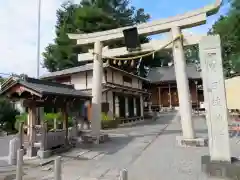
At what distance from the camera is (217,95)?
7141 mm

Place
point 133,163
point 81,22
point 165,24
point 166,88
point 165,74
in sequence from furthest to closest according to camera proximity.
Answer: point 165,74, point 166,88, point 81,22, point 165,24, point 133,163

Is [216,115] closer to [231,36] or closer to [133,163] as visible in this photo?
[133,163]

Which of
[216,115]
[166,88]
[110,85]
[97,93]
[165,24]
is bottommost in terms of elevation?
[216,115]

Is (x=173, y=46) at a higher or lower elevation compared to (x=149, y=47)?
lower

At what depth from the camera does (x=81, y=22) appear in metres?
33.3

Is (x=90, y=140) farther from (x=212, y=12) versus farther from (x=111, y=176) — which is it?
(x=212, y=12)

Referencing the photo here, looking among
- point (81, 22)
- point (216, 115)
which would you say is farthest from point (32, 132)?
point (81, 22)

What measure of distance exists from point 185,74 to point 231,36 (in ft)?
73.7

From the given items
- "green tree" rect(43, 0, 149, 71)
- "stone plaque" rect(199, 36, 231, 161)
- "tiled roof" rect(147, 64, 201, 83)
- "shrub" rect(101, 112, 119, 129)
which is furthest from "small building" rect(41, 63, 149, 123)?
"stone plaque" rect(199, 36, 231, 161)

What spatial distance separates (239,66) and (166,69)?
56.8ft

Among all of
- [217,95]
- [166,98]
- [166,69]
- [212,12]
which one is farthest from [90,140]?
[166,69]

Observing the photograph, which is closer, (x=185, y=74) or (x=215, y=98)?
(x=215, y=98)

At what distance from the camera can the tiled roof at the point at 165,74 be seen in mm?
40000

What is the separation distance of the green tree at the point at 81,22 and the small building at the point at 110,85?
6.14 metres
